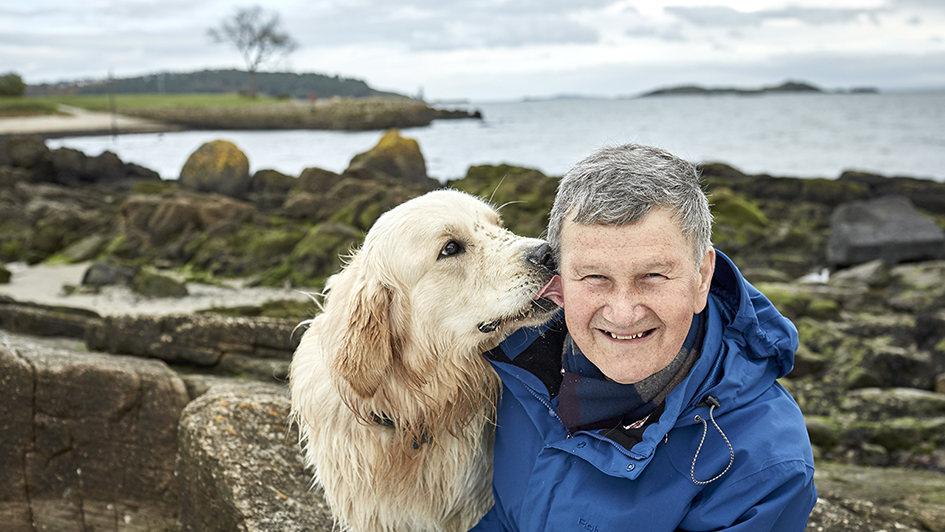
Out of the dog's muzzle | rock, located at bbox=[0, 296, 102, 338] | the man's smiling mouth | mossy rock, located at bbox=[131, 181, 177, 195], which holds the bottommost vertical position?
rock, located at bbox=[0, 296, 102, 338]

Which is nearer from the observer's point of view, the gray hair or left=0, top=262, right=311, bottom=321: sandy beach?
the gray hair

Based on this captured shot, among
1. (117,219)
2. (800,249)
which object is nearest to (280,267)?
(117,219)

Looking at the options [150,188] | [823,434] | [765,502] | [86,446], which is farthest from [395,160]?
[765,502]

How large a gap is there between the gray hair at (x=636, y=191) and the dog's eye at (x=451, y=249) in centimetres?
76

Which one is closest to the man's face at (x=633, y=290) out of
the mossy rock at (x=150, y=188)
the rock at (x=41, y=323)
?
the rock at (x=41, y=323)

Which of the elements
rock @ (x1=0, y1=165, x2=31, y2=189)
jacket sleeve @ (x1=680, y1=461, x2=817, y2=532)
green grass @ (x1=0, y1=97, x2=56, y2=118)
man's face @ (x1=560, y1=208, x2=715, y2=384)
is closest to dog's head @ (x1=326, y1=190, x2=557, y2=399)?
man's face @ (x1=560, y1=208, x2=715, y2=384)

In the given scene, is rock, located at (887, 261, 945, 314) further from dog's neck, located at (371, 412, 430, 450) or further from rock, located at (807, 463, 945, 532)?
dog's neck, located at (371, 412, 430, 450)

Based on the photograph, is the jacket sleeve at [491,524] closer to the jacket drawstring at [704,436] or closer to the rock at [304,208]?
the jacket drawstring at [704,436]

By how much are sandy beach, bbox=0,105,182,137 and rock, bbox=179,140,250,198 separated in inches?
1157

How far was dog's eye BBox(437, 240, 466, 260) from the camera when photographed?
289cm

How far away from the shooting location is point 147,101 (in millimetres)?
75000

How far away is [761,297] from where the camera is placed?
8.07 feet

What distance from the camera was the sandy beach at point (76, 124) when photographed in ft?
164

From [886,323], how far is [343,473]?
8.75 m
